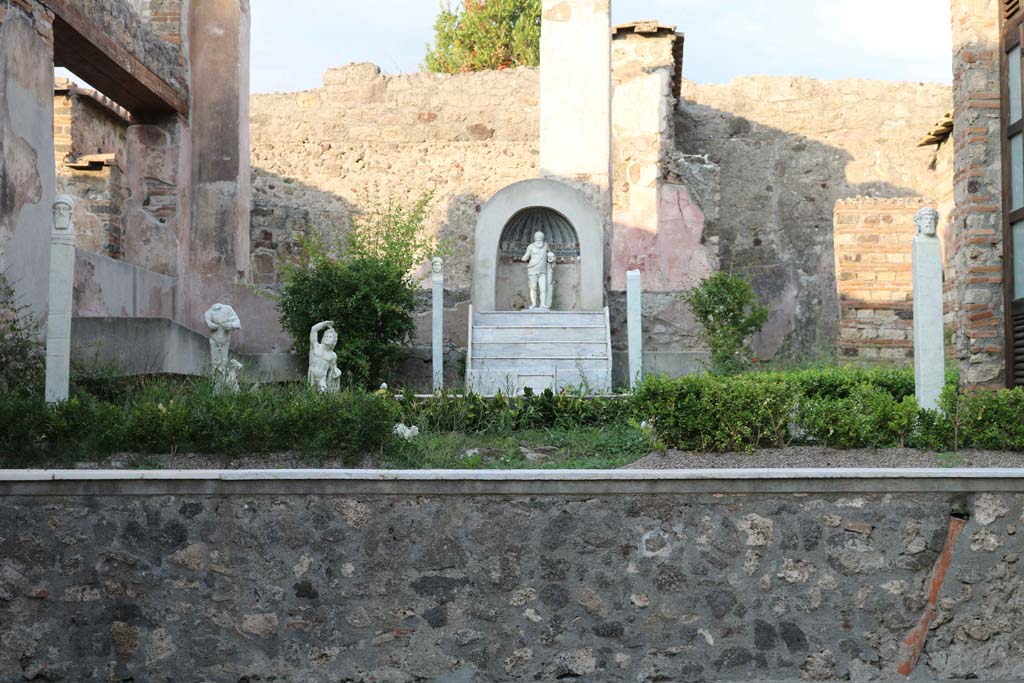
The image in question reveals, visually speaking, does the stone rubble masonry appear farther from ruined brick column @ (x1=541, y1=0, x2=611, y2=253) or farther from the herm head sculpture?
ruined brick column @ (x1=541, y1=0, x2=611, y2=253)

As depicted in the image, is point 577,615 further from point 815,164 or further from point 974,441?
point 815,164

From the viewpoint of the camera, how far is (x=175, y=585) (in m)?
5.00

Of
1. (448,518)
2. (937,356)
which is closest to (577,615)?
(448,518)

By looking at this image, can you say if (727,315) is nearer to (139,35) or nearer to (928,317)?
(928,317)

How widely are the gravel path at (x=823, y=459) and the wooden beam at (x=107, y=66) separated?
7039 millimetres

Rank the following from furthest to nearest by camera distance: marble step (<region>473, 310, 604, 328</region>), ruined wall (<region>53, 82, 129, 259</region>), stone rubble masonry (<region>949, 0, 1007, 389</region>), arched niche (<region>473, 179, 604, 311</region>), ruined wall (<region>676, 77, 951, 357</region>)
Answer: ruined wall (<region>676, 77, 951, 357</region>) < ruined wall (<region>53, 82, 129, 259</region>) < arched niche (<region>473, 179, 604, 311</region>) < marble step (<region>473, 310, 604, 328</region>) < stone rubble masonry (<region>949, 0, 1007, 389</region>)

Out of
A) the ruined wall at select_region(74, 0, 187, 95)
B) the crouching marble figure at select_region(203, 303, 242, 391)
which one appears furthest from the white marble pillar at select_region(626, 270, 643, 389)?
the ruined wall at select_region(74, 0, 187, 95)

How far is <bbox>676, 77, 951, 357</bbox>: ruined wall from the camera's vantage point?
1880 cm

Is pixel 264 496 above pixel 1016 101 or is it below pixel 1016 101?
below

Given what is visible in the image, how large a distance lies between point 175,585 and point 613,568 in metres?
2.02

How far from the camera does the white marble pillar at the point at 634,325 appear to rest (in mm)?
10977

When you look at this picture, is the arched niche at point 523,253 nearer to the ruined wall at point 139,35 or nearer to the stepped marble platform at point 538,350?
the stepped marble platform at point 538,350

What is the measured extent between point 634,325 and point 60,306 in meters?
5.90

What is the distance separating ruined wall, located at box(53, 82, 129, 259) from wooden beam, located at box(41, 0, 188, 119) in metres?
3.26
